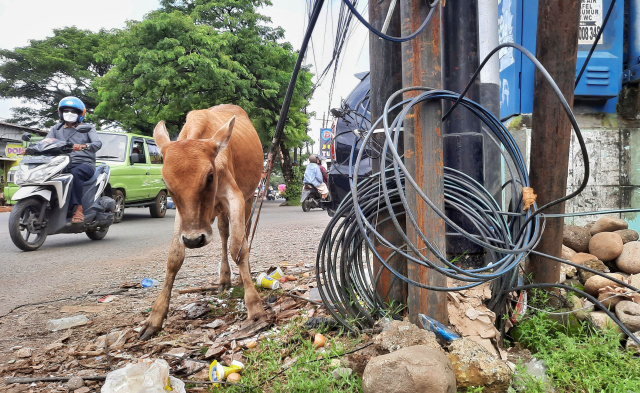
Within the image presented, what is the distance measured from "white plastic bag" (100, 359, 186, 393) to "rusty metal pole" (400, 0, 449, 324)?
4.31 ft

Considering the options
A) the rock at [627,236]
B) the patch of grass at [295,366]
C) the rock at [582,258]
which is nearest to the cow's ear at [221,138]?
the patch of grass at [295,366]

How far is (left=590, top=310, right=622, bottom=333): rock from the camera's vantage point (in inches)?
98.7

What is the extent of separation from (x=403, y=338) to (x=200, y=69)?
16.8 metres

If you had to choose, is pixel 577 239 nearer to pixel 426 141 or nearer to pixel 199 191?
pixel 426 141

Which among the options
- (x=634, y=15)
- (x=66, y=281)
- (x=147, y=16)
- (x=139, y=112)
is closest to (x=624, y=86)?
(x=634, y=15)

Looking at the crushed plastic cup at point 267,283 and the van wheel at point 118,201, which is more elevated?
the van wheel at point 118,201

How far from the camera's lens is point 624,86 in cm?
472

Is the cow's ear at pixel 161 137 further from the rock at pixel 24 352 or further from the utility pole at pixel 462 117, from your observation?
the utility pole at pixel 462 117

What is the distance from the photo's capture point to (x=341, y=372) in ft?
6.93

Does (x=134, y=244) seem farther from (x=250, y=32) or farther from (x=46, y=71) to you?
(x=46, y=71)

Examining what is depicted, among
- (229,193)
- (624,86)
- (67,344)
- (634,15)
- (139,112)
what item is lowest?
(67,344)

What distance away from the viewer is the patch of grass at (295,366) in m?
2.06

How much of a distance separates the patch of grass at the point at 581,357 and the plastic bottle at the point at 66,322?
10.3ft

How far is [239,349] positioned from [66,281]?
118 inches
